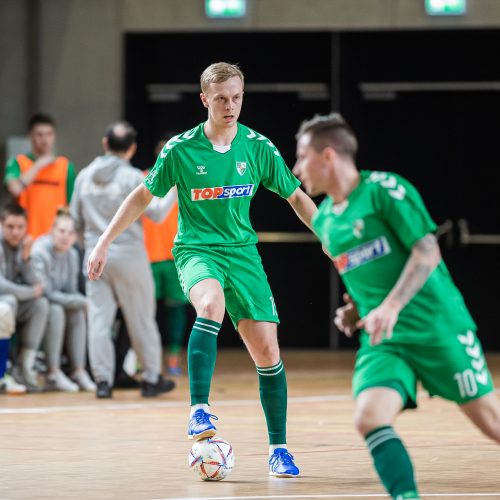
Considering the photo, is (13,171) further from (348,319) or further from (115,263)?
(348,319)

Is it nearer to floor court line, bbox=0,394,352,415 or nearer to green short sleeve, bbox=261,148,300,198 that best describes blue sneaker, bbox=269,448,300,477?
green short sleeve, bbox=261,148,300,198

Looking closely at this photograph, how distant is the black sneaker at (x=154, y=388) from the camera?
842cm

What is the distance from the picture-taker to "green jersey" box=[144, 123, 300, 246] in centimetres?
520

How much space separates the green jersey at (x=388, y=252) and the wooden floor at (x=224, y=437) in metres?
0.95

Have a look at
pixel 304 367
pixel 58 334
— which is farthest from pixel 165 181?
pixel 304 367

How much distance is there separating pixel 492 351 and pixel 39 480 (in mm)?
7870

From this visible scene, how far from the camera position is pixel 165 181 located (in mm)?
5262

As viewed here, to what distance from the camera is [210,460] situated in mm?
4918

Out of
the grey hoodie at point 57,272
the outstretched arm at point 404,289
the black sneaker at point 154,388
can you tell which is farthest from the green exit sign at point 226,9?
the outstretched arm at point 404,289

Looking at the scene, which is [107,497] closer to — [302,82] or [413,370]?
[413,370]

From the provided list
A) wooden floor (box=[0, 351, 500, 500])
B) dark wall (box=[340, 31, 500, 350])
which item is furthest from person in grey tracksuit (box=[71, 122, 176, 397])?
dark wall (box=[340, 31, 500, 350])

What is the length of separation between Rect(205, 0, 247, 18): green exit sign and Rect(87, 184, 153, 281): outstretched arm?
6.79 meters

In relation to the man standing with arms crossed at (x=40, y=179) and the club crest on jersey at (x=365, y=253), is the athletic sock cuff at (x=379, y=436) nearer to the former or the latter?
the club crest on jersey at (x=365, y=253)

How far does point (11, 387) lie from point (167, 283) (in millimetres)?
1673
